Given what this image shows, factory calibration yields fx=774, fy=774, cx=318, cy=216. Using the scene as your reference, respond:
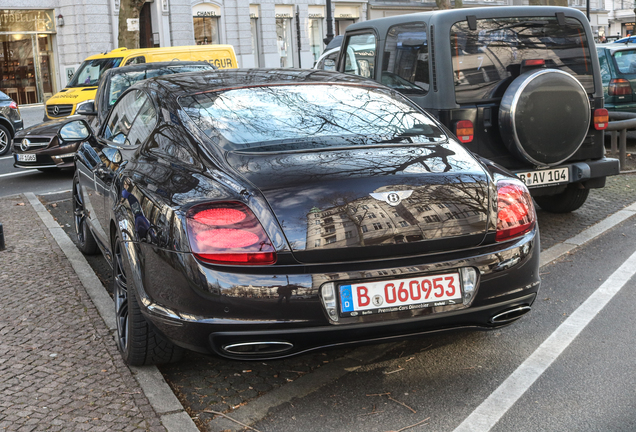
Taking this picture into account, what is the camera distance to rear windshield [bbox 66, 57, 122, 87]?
687 inches

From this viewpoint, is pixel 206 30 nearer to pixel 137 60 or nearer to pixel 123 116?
pixel 137 60

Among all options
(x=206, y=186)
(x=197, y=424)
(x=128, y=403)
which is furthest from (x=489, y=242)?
(x=128, y=403)

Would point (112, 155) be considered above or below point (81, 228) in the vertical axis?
above

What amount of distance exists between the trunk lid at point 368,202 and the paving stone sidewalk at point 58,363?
110 centimetres

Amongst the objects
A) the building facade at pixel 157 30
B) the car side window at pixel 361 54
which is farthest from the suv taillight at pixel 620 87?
the building facade at pixel 157 30

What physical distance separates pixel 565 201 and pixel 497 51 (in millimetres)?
2022

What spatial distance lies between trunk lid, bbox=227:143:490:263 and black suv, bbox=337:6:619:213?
9.13 feet

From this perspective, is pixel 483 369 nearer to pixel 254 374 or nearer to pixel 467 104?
pixel 254 374

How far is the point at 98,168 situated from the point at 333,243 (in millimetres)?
2418

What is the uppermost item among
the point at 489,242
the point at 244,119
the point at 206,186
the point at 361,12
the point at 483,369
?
the point at 361,12

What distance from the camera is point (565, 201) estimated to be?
7742mm

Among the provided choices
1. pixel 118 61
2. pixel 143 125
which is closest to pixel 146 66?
pixel 118 61

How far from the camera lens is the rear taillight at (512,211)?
11.8 feet

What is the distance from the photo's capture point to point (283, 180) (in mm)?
3404
